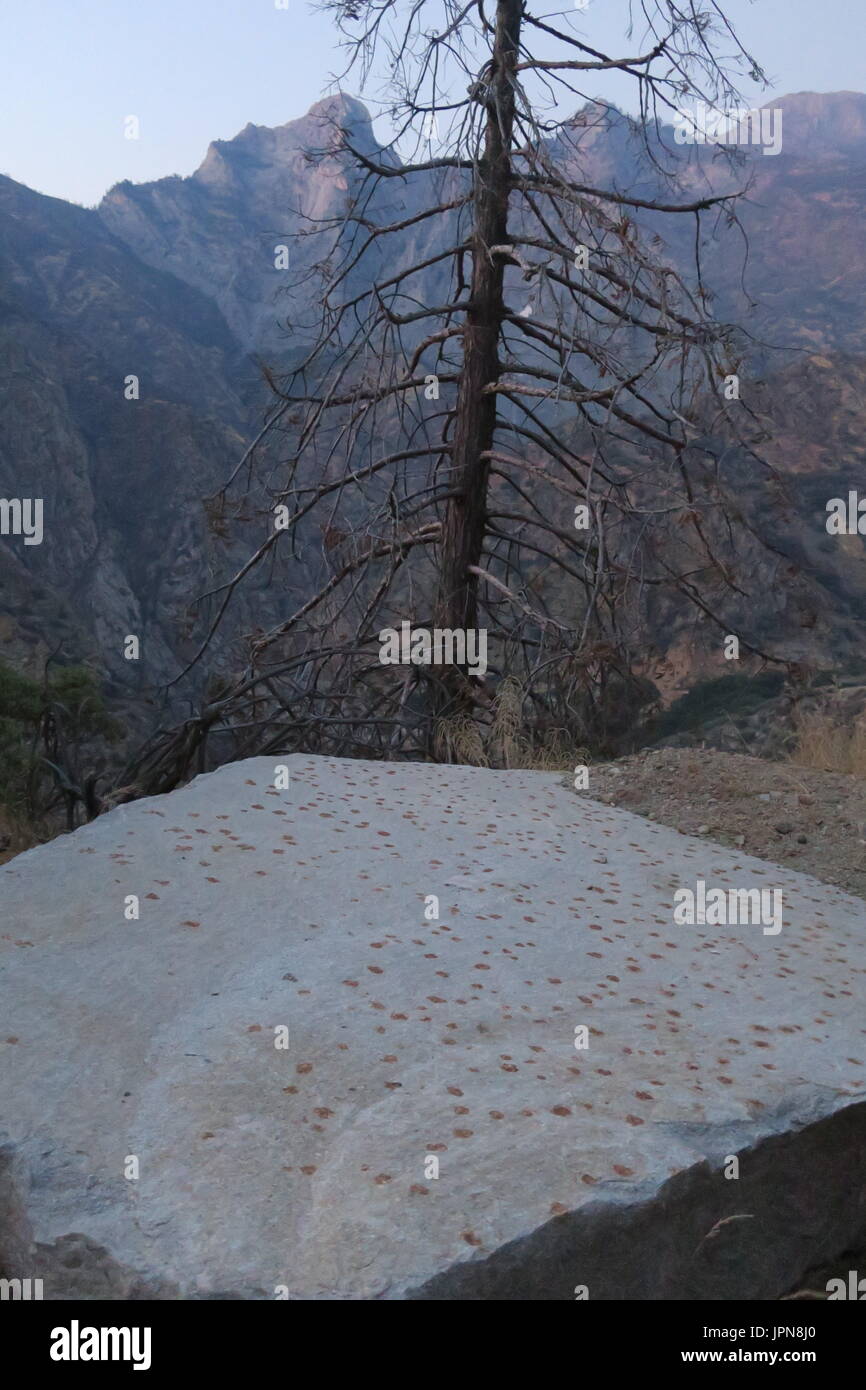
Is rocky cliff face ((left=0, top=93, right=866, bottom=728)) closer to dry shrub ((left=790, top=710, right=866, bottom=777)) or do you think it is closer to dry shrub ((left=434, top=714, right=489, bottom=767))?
dry shrub ((left=434, top=714, right=489, bottom=767))

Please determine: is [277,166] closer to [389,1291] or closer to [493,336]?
[493,336]

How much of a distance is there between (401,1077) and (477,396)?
5.50 meters

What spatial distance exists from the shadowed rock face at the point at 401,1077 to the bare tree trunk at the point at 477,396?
3449 mm

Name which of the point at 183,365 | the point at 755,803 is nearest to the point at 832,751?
the point at 755,803

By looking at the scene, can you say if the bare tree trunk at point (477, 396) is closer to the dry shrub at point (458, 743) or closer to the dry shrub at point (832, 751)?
the dry shrub at point (458, 743)

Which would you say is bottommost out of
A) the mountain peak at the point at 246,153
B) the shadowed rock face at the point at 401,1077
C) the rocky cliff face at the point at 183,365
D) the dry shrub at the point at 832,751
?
the shadowed rock face at the point at 401,1077

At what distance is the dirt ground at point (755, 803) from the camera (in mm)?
5211

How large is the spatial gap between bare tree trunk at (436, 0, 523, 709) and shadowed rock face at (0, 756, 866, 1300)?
3.45m

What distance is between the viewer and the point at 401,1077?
2730 mm

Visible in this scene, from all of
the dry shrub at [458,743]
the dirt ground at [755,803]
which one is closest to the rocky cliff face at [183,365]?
the dry shrub at [458,743]

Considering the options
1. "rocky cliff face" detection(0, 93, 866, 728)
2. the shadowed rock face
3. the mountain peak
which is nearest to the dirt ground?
the shadowed rock face

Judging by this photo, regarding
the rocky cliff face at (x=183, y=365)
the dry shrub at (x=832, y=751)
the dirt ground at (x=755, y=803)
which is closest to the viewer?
the dirt ground at (x=755, y=803)

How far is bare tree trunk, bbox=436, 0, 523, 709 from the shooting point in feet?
23.0

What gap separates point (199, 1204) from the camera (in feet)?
7.39
